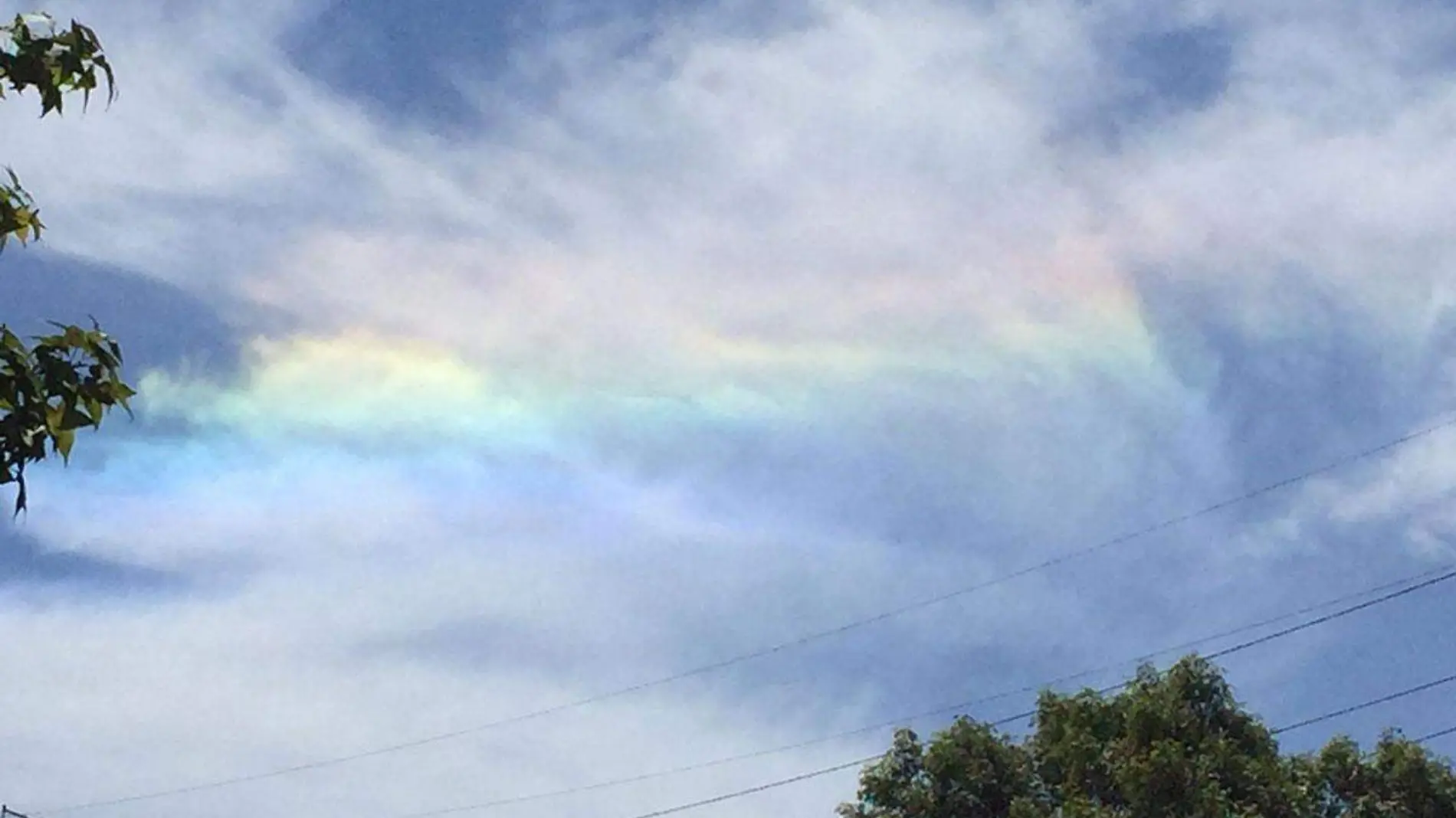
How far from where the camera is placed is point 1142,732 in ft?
148

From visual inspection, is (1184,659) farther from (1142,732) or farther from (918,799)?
(918,799)

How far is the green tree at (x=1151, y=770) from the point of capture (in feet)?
143

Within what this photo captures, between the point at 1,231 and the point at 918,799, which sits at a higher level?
the point at 918,799

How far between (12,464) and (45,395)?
298 mm

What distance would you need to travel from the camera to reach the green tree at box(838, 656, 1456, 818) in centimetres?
4356

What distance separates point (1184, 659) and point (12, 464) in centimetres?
4508

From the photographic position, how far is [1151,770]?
4319 cm

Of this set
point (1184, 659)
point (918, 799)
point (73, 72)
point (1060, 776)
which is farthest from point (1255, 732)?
point (73, 72)

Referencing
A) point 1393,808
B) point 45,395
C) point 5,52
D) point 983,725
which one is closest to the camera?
point 45,395

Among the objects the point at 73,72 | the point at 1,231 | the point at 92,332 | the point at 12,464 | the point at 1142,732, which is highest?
the point at 1142,732

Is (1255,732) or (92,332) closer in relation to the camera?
(92,332)

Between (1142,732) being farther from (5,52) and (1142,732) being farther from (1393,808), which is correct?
(5,52)

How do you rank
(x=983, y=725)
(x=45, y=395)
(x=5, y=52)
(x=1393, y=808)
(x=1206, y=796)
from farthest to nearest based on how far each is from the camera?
(x=983, y=725) → (x=1393, y=808) → (x=1206, y=796) → (x=5, y=52) → (x=45, y=395)

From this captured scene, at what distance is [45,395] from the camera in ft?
17.9
